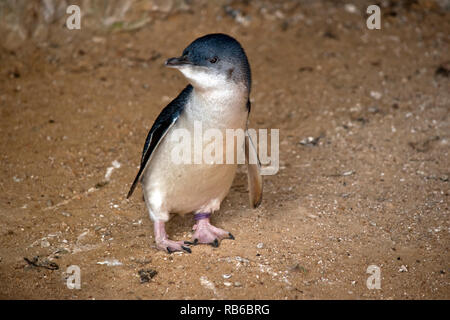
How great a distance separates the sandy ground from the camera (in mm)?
3850

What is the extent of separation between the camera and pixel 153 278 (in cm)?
380

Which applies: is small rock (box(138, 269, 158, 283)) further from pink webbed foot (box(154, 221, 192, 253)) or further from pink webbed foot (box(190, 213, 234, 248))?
pink webbed foot (box(190, 213, 234, 248))

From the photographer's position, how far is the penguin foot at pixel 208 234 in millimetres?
4215

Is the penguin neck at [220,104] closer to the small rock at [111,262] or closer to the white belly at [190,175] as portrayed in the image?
the white belly at [190,175]

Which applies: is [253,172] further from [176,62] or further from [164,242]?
[176,62]

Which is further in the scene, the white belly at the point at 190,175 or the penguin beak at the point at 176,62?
the white belly at the point at 190,175

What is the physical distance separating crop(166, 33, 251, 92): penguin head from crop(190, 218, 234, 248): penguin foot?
115 cm

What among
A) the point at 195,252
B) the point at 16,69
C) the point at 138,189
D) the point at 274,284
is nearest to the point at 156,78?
the point at 16,69

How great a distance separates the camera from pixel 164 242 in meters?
4.16

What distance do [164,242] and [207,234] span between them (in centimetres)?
33

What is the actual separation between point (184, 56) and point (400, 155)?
2.58m

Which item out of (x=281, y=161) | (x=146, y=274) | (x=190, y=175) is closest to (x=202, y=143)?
(x=190, y=175)

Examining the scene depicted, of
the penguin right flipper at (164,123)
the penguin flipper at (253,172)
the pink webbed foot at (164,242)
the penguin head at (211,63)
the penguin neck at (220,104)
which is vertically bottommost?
the pink webbed foot at (164,242)

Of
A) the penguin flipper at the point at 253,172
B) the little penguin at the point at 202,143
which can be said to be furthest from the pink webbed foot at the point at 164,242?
the penguin flipper at the point at 253,172
